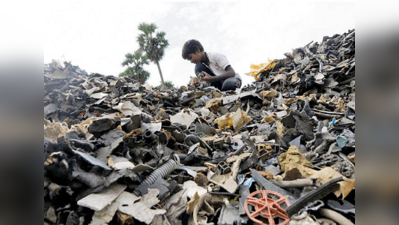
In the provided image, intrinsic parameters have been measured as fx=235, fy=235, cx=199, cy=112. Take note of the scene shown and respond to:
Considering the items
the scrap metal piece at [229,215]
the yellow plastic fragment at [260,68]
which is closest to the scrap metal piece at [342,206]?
the scrap metal piece at [229,215]

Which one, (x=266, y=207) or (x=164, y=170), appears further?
(x=164, y=170)

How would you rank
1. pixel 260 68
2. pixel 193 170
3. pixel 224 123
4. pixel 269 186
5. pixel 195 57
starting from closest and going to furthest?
pixel 269 186, pixel 193 170, pixel 224 123, pixel 195 57, pixel 260 68

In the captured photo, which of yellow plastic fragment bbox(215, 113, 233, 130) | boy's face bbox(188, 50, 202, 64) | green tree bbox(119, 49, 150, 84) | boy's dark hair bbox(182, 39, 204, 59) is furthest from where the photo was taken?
green tree bbox(119, 49, 150, 84)

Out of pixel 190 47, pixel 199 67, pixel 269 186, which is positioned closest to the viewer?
pixel 269 186

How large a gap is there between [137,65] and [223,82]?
45.2 ft

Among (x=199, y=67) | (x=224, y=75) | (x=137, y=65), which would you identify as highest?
(x=137, y=65)

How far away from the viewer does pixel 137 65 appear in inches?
706

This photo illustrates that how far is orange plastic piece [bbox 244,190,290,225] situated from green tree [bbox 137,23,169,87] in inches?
685

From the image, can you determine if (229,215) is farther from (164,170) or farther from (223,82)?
(223,82)

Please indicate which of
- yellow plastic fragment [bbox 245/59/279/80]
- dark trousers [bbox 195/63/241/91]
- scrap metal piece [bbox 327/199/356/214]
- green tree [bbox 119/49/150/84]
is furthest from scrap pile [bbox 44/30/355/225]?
green tree [bbox 119/49/150/84]

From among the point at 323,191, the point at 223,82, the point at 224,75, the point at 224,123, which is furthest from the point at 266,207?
the point at 223,82

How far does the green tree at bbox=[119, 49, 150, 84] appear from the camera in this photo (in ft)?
57.1

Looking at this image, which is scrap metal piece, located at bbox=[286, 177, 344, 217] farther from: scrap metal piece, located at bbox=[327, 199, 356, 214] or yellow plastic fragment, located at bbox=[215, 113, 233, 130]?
yellow plastic fragment, located at bbox=[215, 113, 233, 130]
